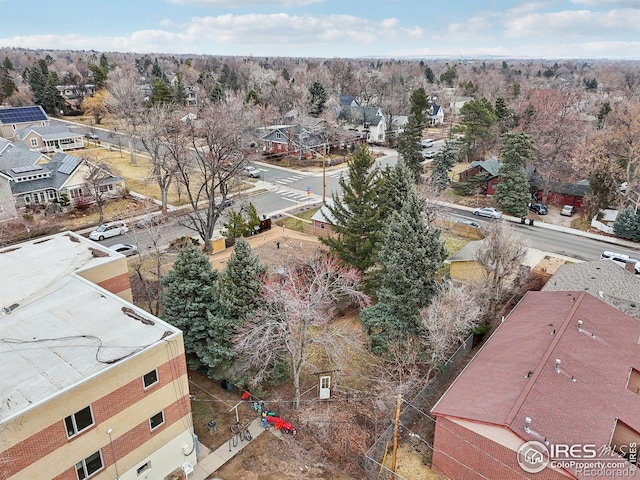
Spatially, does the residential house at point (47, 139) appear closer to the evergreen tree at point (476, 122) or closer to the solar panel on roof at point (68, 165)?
the solar panel on roof at point (68, 165)

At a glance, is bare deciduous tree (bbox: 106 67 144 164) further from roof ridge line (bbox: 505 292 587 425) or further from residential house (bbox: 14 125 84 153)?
roof ridge line (bbox: 505 292 587 425)

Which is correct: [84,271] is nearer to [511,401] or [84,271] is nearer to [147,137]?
[511,401]

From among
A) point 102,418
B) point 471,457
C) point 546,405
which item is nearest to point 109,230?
point 102,418

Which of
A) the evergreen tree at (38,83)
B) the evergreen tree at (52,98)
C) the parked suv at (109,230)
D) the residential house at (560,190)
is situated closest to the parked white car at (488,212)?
the residential house at (560,190)

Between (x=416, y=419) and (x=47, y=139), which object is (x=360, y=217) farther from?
(x=47, y=139)

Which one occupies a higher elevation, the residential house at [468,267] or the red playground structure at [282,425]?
the residential house at [468,267]

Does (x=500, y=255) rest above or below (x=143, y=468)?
above
